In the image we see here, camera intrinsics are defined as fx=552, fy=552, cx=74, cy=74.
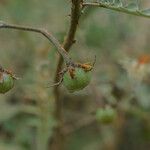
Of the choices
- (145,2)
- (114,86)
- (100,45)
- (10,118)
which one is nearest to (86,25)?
(100,45)

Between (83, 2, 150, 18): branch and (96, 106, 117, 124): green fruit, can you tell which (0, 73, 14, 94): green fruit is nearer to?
(83, 2, 150, 18): branch

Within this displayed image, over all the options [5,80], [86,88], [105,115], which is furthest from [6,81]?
[86,88]

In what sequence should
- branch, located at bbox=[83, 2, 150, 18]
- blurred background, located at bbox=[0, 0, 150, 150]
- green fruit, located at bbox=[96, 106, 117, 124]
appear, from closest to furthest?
branch, located at bbox=[83, 2, 150, 18]
green fruit, located at bbox=[96, 106, 117, 124]
blurred background, located at bbox=[0, 0, 150, 150]

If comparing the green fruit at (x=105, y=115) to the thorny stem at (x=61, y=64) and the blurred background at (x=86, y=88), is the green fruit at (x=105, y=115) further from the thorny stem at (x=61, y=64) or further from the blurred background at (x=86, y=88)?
the blurred background at (x=86, y=88)

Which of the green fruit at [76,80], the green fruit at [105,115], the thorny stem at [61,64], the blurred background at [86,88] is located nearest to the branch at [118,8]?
the thorny stem at [61,64]

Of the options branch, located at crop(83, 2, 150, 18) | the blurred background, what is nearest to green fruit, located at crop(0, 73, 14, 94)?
branch, located at crop(83, 2, 150, 18)

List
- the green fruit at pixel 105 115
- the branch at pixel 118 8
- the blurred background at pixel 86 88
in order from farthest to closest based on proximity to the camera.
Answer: the blurred background at pixel 86 88
the green fruit at pixel 105 115
the branch at pixel 118 8

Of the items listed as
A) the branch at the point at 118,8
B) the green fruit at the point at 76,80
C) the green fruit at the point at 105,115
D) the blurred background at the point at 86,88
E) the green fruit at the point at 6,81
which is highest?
the branch at the point at 118,8
